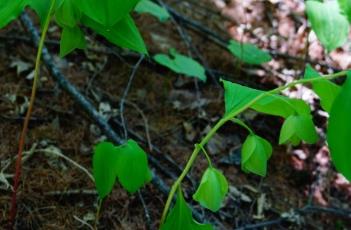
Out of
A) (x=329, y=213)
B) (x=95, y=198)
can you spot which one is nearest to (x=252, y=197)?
(x=329, y=213)

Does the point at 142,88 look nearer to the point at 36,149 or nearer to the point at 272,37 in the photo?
the point at 36,149

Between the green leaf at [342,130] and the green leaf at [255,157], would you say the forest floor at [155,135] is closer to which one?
the green leaf at [255,157]

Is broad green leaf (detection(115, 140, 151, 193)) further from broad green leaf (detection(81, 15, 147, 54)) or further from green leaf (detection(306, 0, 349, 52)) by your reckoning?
green leaf (detection(306, 0, 349, 52))

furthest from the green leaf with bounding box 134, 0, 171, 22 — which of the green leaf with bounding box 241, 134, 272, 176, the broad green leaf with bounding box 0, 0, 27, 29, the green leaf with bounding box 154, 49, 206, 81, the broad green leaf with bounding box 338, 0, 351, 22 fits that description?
the green leaf with bounding box 241, 134, 272, 176

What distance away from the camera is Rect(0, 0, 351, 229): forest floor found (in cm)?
168

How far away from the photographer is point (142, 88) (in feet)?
7.59

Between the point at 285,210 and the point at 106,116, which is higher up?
the point at 106,116

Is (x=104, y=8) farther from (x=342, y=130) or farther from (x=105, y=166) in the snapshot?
(x=342, y=130)

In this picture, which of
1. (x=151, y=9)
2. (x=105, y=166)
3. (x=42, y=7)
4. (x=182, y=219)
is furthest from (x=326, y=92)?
(x=151, y=9)

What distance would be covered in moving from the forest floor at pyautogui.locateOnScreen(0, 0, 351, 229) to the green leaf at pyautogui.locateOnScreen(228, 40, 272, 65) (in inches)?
5.4

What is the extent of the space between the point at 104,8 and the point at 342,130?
57 cm

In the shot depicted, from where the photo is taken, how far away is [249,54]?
8.03ft

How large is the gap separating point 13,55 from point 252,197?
1346mm

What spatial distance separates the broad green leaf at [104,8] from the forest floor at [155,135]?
80cm
